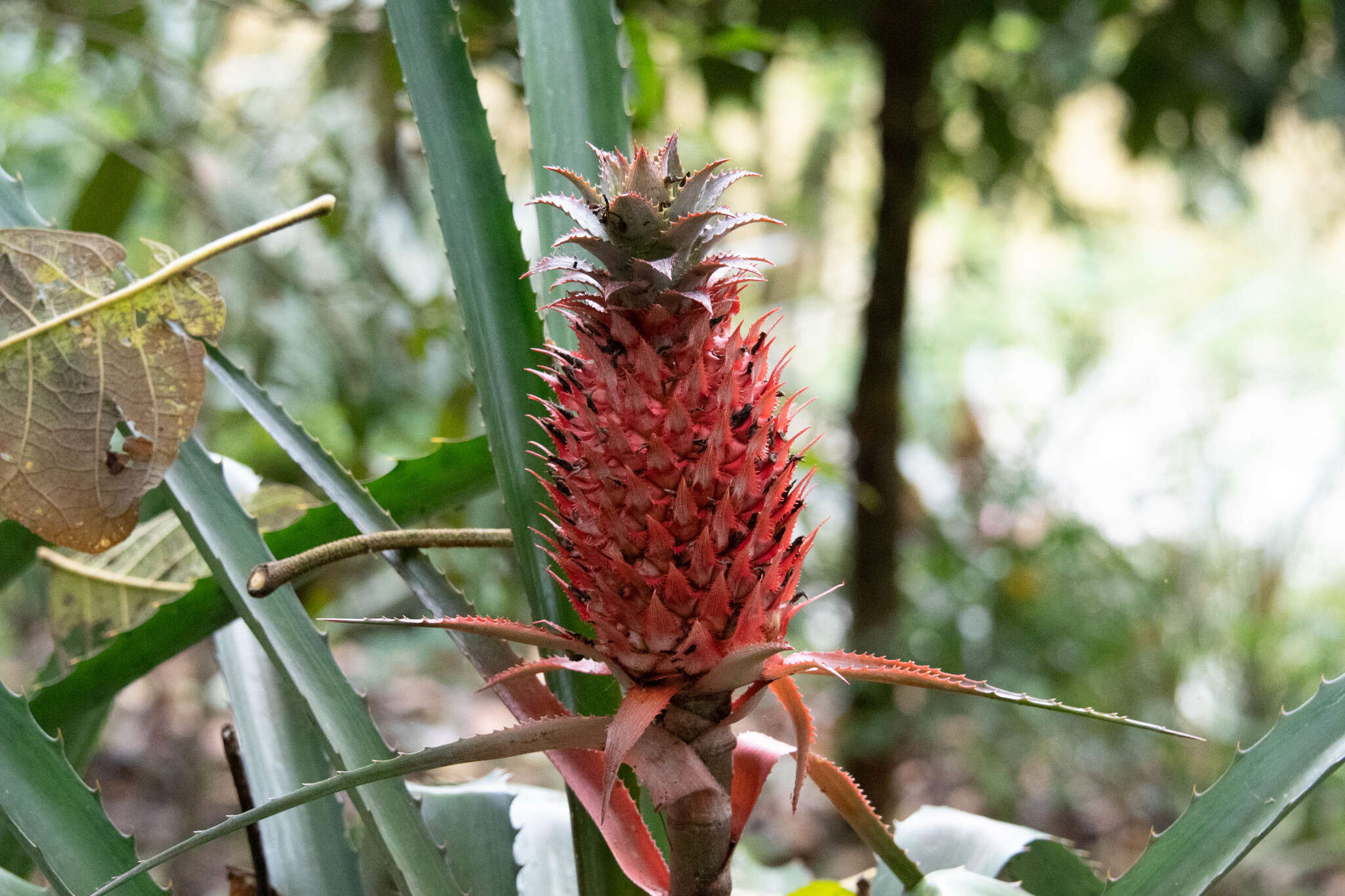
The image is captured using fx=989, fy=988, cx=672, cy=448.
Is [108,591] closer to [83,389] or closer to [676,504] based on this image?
[83,389]

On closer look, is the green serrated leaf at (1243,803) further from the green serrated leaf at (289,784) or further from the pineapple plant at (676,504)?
the green serrated leaf at (289,784)

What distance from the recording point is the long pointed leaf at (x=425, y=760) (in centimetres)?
36

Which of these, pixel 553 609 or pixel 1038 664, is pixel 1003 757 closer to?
pixel 1038 664

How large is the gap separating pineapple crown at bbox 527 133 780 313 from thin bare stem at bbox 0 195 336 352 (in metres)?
0.15

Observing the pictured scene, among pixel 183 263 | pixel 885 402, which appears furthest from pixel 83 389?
pixel 885 402

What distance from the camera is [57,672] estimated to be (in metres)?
0.73

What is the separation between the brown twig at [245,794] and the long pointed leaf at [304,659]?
0.10 m

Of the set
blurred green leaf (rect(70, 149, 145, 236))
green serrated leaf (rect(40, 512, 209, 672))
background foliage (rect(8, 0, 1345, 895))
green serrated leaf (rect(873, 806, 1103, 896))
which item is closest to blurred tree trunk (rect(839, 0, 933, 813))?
background foliage (rect(8, 0, 1345, 895))

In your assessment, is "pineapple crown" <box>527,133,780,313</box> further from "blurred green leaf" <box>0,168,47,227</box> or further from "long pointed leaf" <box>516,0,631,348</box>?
"blurred green leaf" <box>0,168,47,227</box>

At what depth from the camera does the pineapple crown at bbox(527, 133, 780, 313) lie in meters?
0.40

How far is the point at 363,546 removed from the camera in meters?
0.51

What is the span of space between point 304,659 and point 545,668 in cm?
16

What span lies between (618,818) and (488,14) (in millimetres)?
1247

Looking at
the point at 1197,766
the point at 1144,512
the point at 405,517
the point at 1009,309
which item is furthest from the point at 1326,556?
the point at 405,517
